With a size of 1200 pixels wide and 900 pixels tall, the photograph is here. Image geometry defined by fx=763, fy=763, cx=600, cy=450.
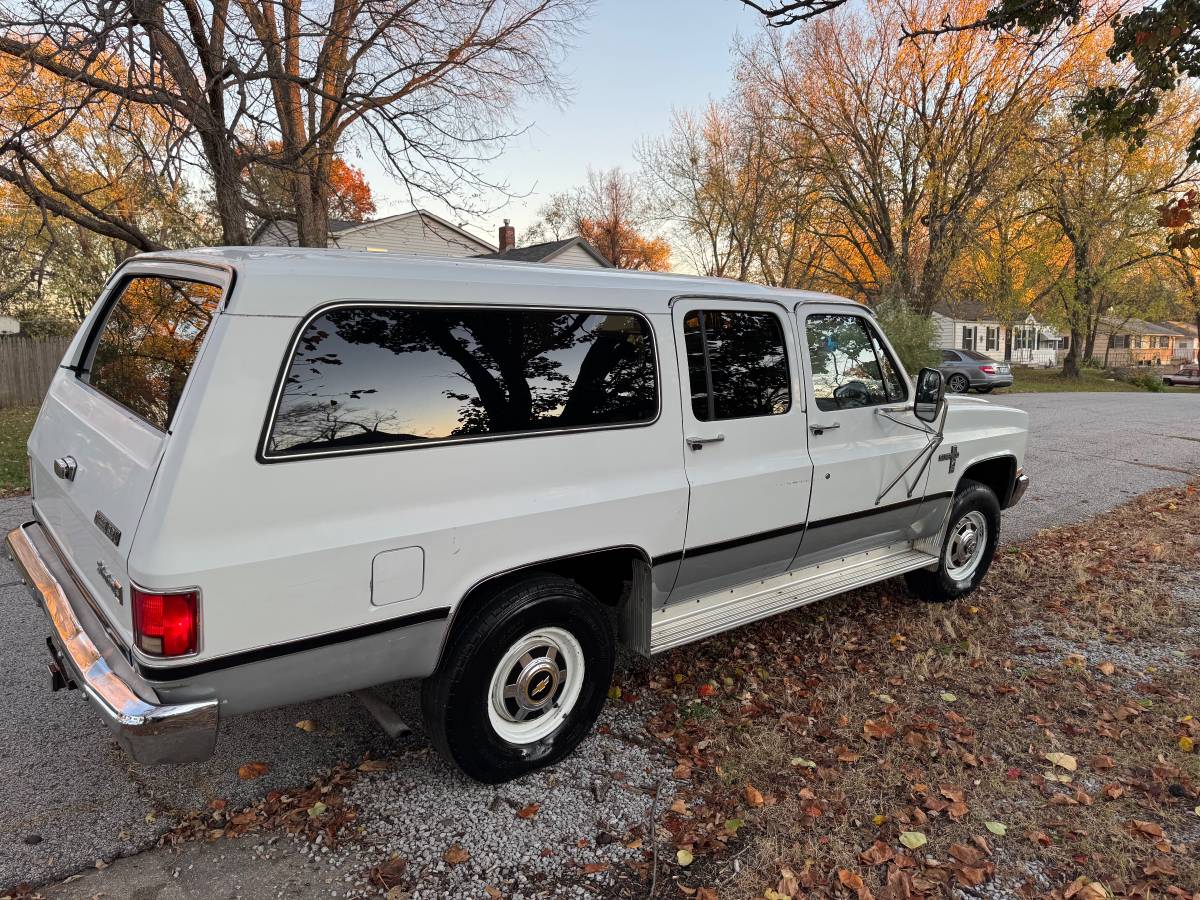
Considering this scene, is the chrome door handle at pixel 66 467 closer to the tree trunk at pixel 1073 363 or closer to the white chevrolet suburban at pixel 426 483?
the white chevrolet suburban at pixel 426 483

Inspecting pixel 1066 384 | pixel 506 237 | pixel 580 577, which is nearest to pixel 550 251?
pixel 506 237

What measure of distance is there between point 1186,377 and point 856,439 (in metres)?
37.7

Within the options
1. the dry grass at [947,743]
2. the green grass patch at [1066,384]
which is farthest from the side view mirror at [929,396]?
the green grass patch at [1066,384]

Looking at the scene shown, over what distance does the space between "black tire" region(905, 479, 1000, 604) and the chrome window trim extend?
9.02 ft

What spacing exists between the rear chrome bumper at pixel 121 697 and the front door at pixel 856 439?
9.79 ft

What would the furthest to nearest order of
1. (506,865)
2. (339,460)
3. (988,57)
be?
1. (988,57)
2. (506,865)
3. (339,460)

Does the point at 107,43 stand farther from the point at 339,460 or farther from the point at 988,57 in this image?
the point at 988,57

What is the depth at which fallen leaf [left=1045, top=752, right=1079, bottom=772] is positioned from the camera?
3.44 metres

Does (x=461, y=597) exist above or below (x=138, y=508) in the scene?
below

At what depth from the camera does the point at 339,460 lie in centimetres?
258

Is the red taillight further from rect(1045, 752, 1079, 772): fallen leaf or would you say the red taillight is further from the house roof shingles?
the house roof shingles

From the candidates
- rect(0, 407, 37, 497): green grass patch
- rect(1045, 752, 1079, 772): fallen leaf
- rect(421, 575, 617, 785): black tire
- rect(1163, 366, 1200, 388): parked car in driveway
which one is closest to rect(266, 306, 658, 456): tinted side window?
rect(421, 575, 617, 785): black tire

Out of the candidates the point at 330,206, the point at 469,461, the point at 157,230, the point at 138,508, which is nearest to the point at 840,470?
the point at 469,461

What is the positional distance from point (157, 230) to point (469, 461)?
90.7 feet
